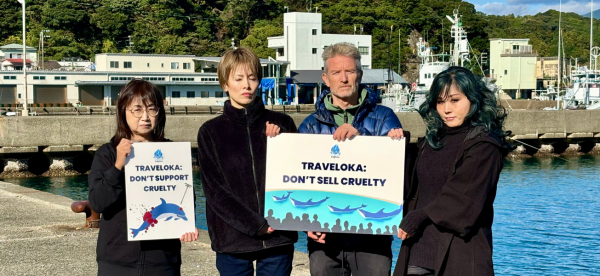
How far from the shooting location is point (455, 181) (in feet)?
11.0

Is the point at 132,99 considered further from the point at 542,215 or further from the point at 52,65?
the point at 52,65

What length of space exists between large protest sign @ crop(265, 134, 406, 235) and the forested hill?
58660mm

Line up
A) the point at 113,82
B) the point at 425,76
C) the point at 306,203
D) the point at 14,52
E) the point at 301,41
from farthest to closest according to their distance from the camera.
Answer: the point at 301,41 → the point at 14,52 → the point at 113,82 → the point at 425,76 → the point at 306,203

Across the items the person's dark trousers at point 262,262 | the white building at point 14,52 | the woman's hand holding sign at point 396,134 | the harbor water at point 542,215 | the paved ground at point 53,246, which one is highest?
the white building at point 14,52

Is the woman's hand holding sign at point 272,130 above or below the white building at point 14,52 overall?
below

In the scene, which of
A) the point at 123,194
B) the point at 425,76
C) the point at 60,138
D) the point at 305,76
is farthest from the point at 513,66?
the point at 123,194

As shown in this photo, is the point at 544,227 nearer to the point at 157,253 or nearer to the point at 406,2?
the point at 157,253

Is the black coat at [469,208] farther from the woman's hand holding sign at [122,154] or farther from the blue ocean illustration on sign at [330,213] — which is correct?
the woman's hand holding sign at [122,154]

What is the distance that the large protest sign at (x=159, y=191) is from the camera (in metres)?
3.77

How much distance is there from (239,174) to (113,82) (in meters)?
49.2

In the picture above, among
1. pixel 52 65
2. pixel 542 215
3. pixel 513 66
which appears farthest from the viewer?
pixel 513 66

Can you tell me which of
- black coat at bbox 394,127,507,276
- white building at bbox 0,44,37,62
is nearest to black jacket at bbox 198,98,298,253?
black coat at bbox 394,127,507,276

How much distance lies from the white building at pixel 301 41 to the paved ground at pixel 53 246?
51990mm

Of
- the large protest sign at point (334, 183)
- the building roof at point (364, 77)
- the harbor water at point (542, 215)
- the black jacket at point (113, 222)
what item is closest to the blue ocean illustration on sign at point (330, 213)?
the large protest sign at point (334, 183)
